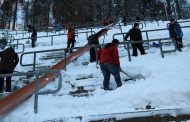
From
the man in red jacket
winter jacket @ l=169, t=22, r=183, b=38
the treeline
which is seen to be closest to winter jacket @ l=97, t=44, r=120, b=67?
the man in red jacket

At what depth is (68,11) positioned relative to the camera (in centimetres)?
5447

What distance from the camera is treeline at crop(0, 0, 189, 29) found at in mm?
54219

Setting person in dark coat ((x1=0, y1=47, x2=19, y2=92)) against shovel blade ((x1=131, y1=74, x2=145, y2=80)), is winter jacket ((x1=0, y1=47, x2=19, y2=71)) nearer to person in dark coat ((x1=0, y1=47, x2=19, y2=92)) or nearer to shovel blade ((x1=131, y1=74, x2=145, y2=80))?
person in dark coat ((x1=0, y1=47, x2=19, y2=92))

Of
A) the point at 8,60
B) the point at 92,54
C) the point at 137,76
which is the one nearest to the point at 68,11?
the point at 92,54

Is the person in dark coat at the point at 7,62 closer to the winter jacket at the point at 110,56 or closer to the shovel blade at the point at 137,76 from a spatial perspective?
the winter jacket at the point at 110,56

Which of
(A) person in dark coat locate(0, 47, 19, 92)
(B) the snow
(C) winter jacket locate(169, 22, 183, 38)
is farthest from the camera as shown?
(C) winter jacket locate(169, 22, 183, 38)

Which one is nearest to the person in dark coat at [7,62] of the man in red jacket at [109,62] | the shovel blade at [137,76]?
the man in red jacket at [109,62]

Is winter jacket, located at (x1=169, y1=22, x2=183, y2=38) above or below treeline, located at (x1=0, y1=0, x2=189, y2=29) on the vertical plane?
below

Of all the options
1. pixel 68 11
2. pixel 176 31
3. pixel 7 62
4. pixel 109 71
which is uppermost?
pixel 68 11

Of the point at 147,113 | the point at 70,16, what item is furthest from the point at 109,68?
the point at 70,16

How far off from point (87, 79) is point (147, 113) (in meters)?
4.22

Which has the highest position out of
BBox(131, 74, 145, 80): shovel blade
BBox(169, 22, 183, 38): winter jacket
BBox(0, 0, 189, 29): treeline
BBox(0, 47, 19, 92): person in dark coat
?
BBox(0, 0, 189, 29): treeline

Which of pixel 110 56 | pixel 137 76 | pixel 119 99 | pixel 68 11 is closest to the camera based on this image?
pixel 119 99

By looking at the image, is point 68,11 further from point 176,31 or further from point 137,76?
point 137,76
